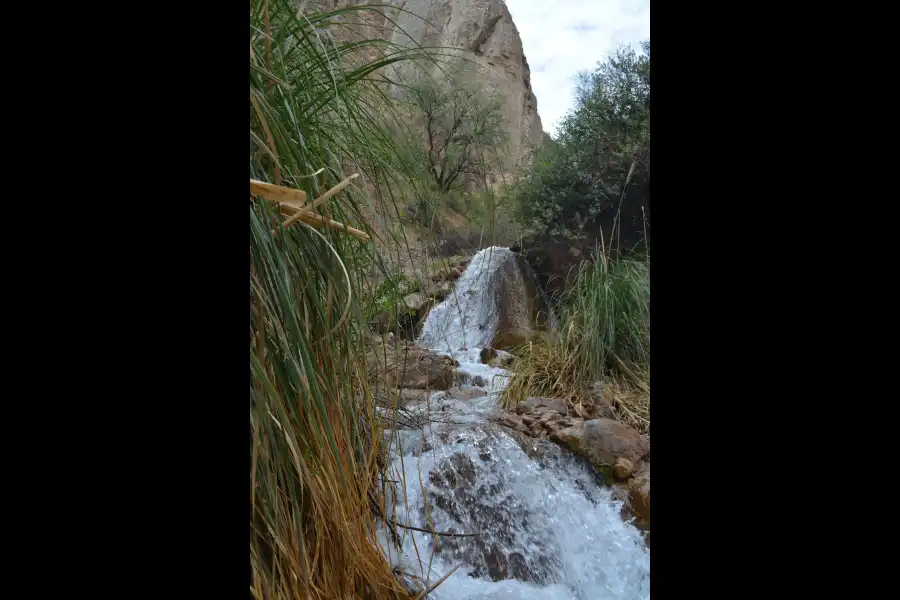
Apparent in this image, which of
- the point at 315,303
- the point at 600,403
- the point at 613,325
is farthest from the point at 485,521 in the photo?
the point at 315,303

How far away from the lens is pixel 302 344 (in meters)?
0.48

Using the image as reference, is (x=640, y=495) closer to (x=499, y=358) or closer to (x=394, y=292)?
(x=394, y=292)

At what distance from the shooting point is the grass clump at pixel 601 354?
306 cm

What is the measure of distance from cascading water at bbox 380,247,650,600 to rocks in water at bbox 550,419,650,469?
0.06m

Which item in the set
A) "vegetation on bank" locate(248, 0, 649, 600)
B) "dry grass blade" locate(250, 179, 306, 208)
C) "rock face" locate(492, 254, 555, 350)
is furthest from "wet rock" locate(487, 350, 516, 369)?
"dry grass blade" locate(250, 179, 306, 208)

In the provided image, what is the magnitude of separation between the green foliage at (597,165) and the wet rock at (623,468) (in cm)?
302

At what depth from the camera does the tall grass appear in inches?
18.6
